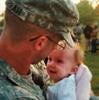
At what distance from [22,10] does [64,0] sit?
0.72ft

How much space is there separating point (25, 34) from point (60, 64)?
91 centimetres

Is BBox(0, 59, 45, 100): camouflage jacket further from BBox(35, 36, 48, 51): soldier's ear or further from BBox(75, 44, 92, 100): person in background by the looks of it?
BBox(75, 44, 92, 100): person in background

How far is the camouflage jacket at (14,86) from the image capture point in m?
2.30

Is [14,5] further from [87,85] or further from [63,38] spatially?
[87,85]

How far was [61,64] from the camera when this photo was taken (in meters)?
3.27

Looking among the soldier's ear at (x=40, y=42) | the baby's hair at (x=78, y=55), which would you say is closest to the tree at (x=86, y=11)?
→ the baby's hair at (x=78, y=55)

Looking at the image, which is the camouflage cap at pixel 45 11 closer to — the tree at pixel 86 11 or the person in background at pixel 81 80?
the person in background at pixel 81 80

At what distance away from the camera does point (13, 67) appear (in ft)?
7.98

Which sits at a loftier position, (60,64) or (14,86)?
(14,86)

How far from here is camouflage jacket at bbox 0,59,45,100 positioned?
230 centimetres

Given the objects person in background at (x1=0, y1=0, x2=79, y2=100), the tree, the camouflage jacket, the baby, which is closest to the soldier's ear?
person in background at (x1=0, y1=0, x2=79, y2=100)

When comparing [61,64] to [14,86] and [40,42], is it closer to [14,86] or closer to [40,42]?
[40,42]

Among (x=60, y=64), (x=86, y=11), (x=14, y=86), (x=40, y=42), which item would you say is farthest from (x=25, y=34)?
(x=86, y=11)

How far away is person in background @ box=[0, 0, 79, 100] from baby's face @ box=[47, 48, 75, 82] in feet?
2.35
